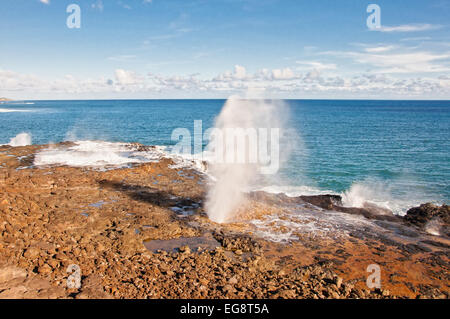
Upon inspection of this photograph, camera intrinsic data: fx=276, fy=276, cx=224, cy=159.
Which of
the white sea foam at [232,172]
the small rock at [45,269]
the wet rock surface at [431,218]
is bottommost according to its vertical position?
the wet rock surface at [431,218]

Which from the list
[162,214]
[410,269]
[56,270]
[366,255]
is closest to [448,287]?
[410,269]

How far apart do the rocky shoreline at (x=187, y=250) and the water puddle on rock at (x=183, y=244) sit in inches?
2.0

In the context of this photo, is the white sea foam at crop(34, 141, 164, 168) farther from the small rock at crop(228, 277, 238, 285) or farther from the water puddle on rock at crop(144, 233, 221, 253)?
the small rock at crop(228, 277, 238, 285)

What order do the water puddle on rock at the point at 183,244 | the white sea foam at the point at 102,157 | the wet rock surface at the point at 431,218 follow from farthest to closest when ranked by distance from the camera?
1. the white sea foam at the point at 102,157
2. the wet rock surface at the point at 431,218
3. the water puddle on rock at the point at 183,244

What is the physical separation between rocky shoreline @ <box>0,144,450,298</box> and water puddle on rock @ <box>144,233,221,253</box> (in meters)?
0.05

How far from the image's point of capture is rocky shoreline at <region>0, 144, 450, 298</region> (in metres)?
10.1

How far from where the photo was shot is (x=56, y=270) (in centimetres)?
1040

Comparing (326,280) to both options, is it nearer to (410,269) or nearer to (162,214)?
(410,269)

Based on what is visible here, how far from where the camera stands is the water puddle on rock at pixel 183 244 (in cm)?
1334

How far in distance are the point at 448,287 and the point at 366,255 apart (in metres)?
3.23

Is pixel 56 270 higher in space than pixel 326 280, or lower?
higher

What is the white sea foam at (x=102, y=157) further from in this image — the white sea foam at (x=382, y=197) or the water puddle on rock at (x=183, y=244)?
the water puddle on rock at (x=183, y=244)

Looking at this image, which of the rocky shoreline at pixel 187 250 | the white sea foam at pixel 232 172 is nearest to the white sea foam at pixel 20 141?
the rocky shoreline at pixel 187 250

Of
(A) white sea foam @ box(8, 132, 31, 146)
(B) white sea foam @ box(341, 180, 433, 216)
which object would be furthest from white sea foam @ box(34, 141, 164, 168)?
(B) white sea foam @ box(341, 180, 433, 216)
